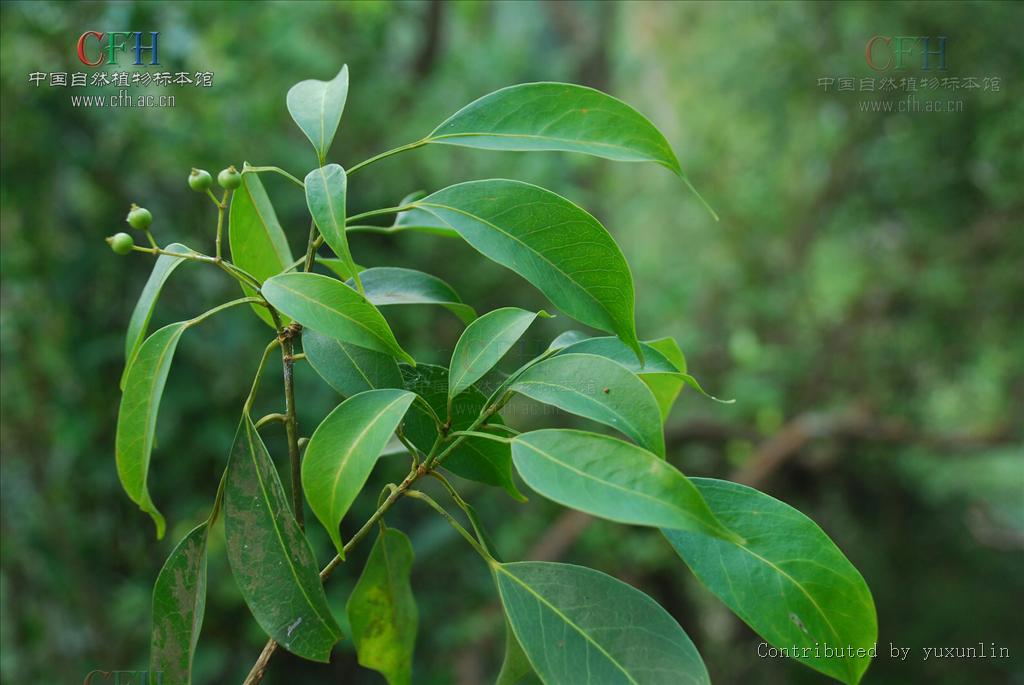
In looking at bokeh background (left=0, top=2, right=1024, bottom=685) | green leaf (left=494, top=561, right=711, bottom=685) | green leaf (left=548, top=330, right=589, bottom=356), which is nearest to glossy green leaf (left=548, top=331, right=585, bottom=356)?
green leaf (left=548, top=330, right=589, bottom=356)

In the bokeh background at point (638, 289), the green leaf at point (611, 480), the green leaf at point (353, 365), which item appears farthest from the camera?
the bokeh background at point (638, 289)

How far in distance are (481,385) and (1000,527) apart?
5.49ft

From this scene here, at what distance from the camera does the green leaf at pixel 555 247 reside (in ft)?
1.14

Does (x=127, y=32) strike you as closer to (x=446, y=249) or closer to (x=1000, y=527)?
(x=446, y=249)

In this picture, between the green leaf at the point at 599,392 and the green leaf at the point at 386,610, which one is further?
the green leaf at the point at 386,610

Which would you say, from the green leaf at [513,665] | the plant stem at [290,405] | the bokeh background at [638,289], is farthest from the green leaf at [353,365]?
the bokeh background at [638,289]

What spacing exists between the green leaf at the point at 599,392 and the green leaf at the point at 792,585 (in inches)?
2.2

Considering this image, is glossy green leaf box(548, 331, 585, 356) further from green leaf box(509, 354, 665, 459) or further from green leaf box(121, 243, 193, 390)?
green leaf box(121, 243, 193, 390)

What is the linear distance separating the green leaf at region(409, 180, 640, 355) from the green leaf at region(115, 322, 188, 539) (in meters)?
0.13

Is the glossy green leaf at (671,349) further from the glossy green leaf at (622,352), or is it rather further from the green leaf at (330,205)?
the green leaf at (330,205)

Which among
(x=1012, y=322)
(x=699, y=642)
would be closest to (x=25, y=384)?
(x=699, y=642)

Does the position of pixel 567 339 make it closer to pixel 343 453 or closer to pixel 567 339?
pixel 567 339

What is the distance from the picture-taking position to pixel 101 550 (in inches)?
50.8

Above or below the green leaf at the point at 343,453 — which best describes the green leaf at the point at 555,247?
above
